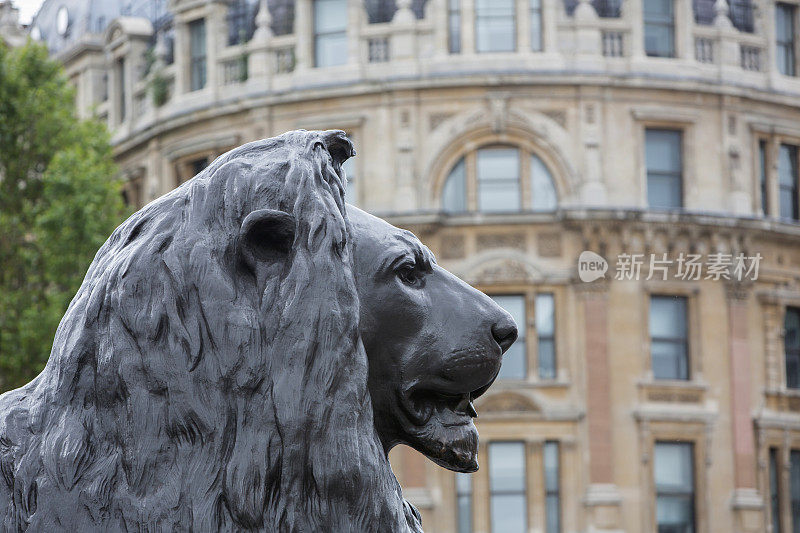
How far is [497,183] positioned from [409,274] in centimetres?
3392

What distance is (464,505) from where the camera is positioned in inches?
1449

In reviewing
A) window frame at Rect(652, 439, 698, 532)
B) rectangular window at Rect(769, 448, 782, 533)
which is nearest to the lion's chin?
window frame at Rect(652, 439, 698, 532)

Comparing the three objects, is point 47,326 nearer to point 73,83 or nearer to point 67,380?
point 73,83

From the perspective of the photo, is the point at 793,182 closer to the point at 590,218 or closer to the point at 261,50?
the point at 590,218

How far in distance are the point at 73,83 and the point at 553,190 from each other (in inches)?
599

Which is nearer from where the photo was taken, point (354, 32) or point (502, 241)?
point (502, 241)

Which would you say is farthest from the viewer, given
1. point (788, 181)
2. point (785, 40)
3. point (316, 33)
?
point (785, 40)

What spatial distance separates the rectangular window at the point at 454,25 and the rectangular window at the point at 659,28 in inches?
170

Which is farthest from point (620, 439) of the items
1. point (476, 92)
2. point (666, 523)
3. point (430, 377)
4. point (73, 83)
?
point (430, 377)

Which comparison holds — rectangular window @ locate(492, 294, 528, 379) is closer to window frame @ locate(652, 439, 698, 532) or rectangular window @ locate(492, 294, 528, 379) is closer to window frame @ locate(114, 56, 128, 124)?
window frame @ locate(652, 439, 698, 532)

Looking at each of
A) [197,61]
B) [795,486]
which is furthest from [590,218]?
[197,61]

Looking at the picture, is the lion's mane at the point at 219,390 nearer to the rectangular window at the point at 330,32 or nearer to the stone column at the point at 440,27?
the stone column at the point at 440,27

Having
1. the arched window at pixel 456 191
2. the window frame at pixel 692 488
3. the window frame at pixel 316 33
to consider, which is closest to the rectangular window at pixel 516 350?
the arched window at pixel 456 191

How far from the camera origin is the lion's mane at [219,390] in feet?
10.3
